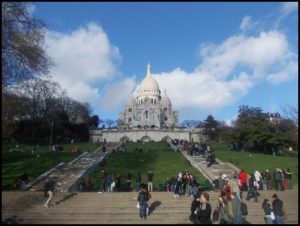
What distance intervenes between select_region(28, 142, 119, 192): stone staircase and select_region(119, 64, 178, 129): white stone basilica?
6661 centimetres

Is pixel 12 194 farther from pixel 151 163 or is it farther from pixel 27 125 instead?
pixel 27 125

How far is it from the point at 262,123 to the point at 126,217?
36117 millimetres

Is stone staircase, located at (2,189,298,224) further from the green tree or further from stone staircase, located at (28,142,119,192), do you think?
the green tree

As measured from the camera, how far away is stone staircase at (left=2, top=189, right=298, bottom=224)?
60.3 ft

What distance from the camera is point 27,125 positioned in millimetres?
66438

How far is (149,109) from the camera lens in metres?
112

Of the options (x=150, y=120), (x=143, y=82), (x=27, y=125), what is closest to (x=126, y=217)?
(x=27, y=125)

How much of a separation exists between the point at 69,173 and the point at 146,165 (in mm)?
8074

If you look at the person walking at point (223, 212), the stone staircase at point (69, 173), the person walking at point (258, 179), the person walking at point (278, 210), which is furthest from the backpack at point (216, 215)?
the stone staircase at point (69, 173)

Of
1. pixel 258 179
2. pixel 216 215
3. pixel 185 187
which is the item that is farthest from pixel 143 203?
pixel 258 179

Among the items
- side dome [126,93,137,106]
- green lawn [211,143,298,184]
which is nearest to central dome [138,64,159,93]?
side dome [126,93,137,106]

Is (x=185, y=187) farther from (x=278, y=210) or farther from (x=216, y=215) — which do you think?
(x=278, y=210)

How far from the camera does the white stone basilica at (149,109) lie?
111625 mm

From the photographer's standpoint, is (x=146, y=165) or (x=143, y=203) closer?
(x=143, y=203)
